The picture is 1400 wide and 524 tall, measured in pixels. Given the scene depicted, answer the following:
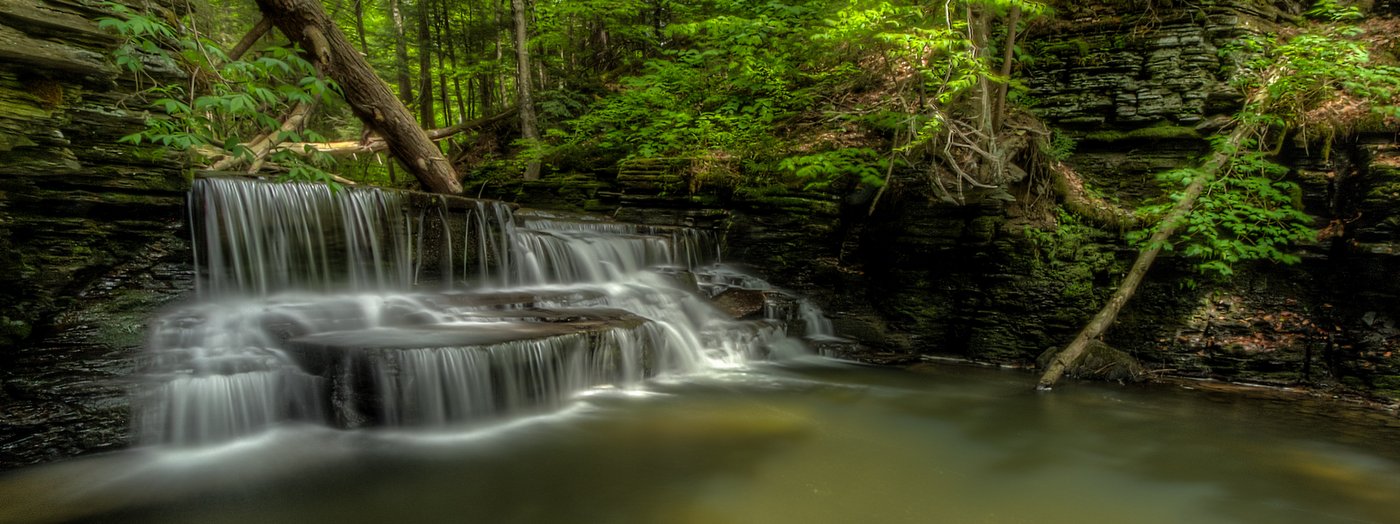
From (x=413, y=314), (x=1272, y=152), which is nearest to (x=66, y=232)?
(x=413, y=314)

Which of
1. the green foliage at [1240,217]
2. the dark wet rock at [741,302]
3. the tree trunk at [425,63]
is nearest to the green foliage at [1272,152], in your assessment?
the green foliage at [1240,217]

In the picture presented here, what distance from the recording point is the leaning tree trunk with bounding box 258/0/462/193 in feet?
23.9

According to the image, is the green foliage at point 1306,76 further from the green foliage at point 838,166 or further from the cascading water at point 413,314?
the cascading water at point 413,314

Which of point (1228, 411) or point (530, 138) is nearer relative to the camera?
point (1228, 411)

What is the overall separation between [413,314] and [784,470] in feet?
13.7

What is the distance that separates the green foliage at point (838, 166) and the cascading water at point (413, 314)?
175 cm

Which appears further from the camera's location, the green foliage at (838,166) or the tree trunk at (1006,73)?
the green foliage at (838,166)

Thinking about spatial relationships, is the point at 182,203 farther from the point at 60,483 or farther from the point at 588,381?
the point at 588,381

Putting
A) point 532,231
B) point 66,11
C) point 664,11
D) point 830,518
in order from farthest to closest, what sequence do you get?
1. point 664,11
2. point 532,231
3. point 66,11
4. point 830,518

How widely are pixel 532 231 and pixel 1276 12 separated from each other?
33.9 ft

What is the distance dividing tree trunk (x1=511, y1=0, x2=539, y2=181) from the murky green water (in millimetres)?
7409

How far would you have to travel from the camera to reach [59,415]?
4.15 m

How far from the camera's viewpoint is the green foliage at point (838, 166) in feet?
27.2

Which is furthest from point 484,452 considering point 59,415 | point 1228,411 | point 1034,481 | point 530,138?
point 530,138
